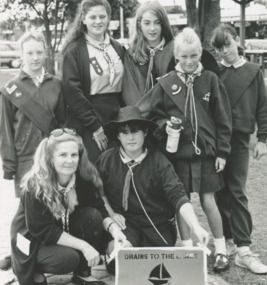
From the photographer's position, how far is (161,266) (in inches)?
135

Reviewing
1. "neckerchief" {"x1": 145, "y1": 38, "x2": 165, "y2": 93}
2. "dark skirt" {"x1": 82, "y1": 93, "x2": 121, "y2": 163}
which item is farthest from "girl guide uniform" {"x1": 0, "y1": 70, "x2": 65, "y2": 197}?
"neckerchief" {"x1": 145, "y1": 38, "x2": 165, "y2": 93}

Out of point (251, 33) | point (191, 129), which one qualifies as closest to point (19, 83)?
point (191, 129)

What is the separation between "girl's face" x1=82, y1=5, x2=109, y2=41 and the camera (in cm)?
A: 446

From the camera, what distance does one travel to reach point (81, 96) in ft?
14.3

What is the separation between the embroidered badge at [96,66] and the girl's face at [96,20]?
0.21 meters

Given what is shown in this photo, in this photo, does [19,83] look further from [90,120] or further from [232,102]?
[232,102]

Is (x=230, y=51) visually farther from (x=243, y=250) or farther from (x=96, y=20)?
(x=243, y=250)

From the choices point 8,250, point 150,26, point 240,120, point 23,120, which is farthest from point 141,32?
point 8,250

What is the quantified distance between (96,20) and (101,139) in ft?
3.06

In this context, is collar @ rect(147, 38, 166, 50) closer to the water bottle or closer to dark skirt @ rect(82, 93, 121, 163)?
dark skirt @ rect(82, 93, 121, 163)

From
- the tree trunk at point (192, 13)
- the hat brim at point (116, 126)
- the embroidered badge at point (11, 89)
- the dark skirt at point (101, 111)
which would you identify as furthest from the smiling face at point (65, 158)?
the tree trunk at point (192, 13)

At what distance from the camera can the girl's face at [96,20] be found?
4.46 meters

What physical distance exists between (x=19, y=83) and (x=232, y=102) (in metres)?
1.65

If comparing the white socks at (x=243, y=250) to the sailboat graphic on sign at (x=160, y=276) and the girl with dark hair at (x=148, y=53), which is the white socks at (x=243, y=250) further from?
the girl with dark hair at (x=148, y=53)
